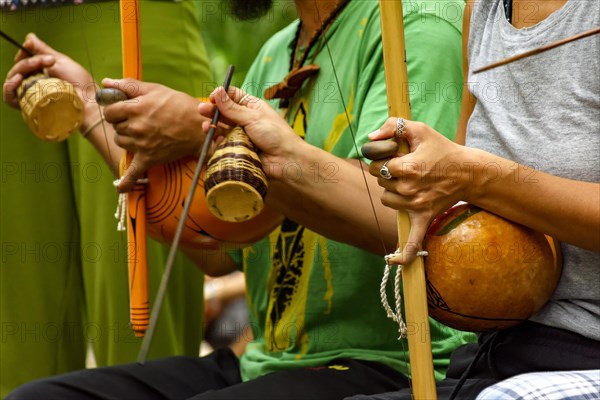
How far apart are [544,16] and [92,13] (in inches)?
52.0

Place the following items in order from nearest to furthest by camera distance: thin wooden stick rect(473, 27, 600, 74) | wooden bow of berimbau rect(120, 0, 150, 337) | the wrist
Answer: thin wooden stick rect(473, 27, 600, 74), the wrist, wooden bow of berimbau rect(120, 0, 150, 337)

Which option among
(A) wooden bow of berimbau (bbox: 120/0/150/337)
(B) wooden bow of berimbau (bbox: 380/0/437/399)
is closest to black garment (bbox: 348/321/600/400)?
(B) wooden bow of berimbau (bbox: 380/0/437/399)

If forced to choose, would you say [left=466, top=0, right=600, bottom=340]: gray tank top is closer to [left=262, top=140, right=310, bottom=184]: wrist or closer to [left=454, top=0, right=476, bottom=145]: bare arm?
[left=454, top=0, right=476, bottom=145]: bare arm

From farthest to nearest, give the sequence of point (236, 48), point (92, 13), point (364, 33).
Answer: point (236, 48) < point (92, 13) < point (364, 33)

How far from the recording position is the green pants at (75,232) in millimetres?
2639

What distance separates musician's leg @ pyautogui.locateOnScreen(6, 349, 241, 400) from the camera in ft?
6.33

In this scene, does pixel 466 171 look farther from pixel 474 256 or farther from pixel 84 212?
pixel 84 212

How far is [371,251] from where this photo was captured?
1873 millimetres

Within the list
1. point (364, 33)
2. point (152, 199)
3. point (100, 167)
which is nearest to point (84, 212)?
point (100, 167)

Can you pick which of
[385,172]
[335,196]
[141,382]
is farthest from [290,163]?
[141,382]

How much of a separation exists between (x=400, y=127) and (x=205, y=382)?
2.85 ft

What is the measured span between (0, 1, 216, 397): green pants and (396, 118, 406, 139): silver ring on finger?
132cm

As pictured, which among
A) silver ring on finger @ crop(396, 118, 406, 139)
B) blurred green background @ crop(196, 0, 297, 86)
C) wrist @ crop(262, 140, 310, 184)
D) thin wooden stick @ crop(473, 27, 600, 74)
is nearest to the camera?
silver ring on finger @ crop(396, 118, 406, 139)

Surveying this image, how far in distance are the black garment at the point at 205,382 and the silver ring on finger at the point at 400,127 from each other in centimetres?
56
